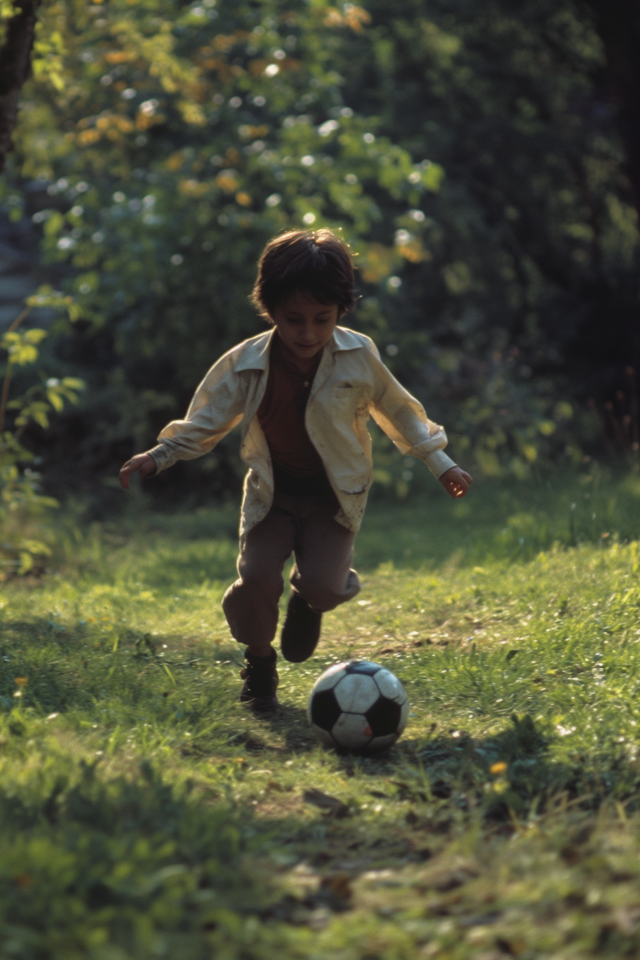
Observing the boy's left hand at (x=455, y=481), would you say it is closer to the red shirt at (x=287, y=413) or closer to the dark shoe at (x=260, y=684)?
the red shirt at (x=287, y=413)

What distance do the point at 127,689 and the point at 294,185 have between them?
281 inches

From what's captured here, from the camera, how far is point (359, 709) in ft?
11.7

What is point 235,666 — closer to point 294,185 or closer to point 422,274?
point 294,185

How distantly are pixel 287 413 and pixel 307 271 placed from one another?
2.24 ft

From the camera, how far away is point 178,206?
32.5 feet

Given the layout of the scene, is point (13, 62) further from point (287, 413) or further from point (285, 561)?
point (285, 561)

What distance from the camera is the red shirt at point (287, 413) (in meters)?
4.13

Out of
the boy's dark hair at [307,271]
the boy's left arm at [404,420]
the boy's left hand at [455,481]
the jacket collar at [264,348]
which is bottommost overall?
the boy's left hand at [455,481]

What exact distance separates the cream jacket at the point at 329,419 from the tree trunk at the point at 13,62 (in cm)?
259

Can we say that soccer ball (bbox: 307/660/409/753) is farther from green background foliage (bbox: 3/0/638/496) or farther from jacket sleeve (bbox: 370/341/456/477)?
green background foliage (bbox: 3/0/638/496)

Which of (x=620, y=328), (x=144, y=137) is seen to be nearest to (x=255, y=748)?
(x=144, y=137)

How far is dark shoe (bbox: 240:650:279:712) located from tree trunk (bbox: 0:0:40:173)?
3455 mm

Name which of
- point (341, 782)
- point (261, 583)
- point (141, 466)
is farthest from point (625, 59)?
point (341, 782)

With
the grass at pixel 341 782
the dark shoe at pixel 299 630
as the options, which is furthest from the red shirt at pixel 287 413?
the grass at pixel 341 782
